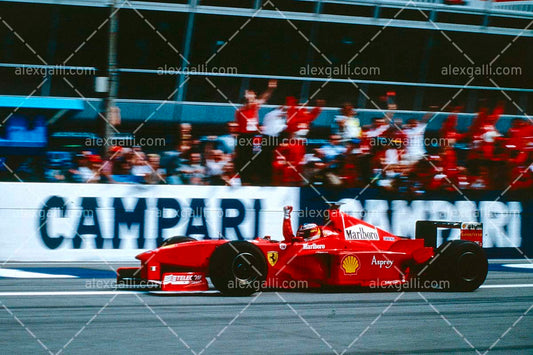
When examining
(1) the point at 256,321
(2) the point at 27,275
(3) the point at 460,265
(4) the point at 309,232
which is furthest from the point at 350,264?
(2) the point at 27,275

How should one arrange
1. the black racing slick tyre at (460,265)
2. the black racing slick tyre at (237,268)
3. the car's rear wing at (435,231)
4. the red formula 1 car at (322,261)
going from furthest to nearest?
1. the car's rear wing at (435,231)
2. the black racing slick tyre at (460,265)
3. the red formula 1 car at (322,261)
4. the black racing slick tyre at (237,268)

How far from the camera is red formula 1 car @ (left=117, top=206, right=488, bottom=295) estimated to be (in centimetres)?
952

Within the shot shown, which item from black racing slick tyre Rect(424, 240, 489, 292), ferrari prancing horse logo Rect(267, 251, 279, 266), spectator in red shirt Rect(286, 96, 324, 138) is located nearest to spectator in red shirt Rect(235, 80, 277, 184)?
spectator in red shirt Rect(286, 96, 324, 138)

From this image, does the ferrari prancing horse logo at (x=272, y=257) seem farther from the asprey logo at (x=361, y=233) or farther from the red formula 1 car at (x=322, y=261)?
the asprey logo at (x=361, y=233)

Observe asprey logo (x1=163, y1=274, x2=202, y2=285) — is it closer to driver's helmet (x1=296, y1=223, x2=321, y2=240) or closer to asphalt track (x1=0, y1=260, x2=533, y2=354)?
asphalt track (x1=0, y1=260, x2=533, y2=354)

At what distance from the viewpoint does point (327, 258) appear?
32.8ft

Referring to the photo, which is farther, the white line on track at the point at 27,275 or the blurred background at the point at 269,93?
the blurred background at the point at 269,93

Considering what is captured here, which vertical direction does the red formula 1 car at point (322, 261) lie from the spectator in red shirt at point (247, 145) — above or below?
below

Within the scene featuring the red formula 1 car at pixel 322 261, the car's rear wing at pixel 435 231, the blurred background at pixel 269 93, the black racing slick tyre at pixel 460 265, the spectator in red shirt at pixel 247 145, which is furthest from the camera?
the blurred background at pixel 269 93

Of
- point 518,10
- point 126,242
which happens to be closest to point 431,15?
point 518,10

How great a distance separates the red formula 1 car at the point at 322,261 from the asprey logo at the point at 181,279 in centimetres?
1

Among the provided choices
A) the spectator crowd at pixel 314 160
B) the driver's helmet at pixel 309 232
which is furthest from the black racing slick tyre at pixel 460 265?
the spectator crowd at pixel 314 160

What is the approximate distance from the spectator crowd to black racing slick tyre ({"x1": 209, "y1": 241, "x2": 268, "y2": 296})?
166 inches

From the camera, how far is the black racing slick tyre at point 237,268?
9.38m
